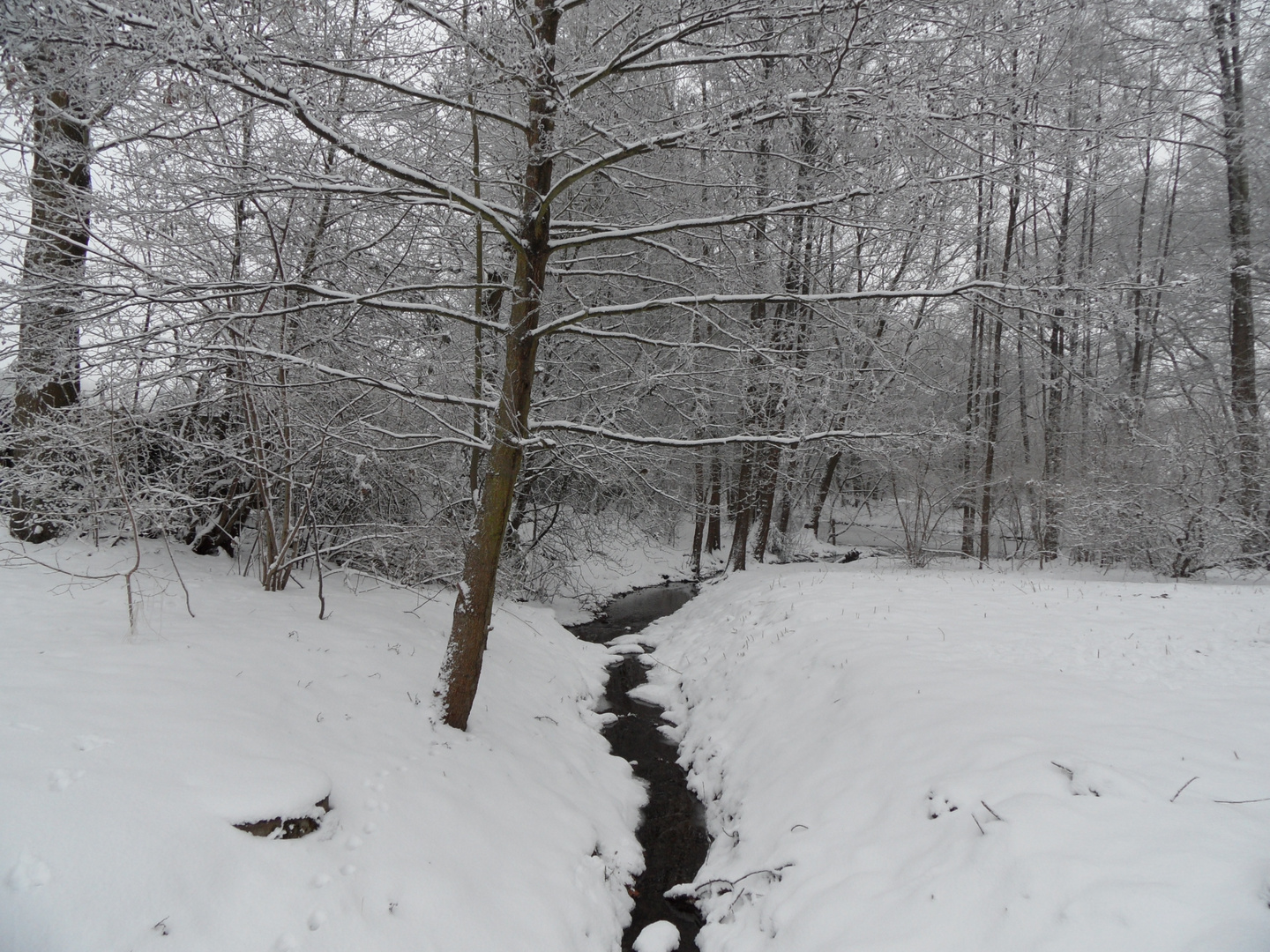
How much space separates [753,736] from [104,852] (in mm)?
4911

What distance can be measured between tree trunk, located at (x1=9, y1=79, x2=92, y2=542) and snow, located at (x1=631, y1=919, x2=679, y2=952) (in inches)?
200

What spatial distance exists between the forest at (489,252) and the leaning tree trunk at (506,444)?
0.09 ft

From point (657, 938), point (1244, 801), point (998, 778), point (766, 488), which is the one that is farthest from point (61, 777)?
point (766, 488)

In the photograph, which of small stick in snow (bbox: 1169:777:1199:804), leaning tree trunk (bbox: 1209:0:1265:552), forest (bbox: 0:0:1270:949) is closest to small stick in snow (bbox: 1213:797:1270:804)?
forest (bbox: 0:0:1270:949)

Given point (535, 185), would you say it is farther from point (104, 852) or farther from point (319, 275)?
point (104, 852)

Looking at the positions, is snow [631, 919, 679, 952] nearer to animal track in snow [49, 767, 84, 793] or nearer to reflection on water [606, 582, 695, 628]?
animal track in snow [49, 767, 84, 793]

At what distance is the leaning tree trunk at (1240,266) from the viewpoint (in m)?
9.43

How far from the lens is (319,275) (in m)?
6.88

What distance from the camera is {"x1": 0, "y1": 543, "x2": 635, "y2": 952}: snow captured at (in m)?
2.60

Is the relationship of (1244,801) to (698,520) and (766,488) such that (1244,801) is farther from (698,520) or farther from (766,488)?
(698,520)

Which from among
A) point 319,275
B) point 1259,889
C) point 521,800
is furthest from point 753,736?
point 319,275

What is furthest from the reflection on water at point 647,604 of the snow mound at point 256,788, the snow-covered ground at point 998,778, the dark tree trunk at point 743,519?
the snow mound at point 256,788

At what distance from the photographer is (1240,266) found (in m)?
9.97

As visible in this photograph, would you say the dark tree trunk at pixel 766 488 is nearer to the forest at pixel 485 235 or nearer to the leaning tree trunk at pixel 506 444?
the forest at pixel 485 235
